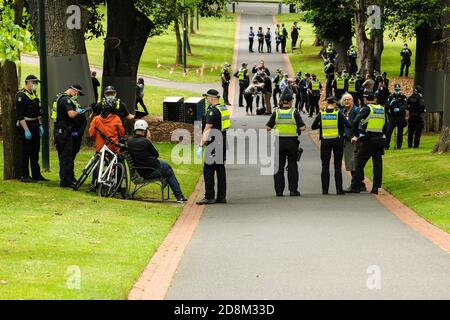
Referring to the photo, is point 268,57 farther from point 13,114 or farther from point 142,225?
point 142,225

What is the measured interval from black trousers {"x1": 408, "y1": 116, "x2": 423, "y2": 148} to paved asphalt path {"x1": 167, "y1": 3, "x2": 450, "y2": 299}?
33.0 ft

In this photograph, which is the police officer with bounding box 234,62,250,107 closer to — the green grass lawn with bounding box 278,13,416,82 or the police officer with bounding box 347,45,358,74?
the police officer with bounding box 347,45,358,74

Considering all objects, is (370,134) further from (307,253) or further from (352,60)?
(352,60)

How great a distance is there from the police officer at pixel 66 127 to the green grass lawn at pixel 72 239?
1.26ft

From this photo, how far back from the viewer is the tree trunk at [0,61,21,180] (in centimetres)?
2080

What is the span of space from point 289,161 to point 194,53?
178 feet

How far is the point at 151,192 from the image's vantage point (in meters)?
20.9

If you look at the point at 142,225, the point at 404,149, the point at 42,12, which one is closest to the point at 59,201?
the point at 142,225

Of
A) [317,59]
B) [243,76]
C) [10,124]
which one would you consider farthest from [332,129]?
[317,59]

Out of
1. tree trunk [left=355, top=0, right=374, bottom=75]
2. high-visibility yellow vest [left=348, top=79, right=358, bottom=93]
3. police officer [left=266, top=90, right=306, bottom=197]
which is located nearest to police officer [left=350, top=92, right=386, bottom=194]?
police officer [left=266, top=90, right=306, bottom=197]

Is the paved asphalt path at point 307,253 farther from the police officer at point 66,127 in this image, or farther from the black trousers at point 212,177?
the police officer at point 66,127

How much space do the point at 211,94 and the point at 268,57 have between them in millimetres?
52216

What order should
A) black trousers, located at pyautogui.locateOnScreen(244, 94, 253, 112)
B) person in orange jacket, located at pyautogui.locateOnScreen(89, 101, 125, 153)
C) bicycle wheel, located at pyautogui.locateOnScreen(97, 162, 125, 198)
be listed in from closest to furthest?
bicycle wheel, located at pyautogui.locateOnScreen(97, 162, 125, 198) → person in orange jacket, located at pyautogui.locateOnScreen(89, 101, 125, 153) → black trousers, located at pyautogui.locateOnScreen(244, 94, 253, 112)

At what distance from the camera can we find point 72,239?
1441 centimetres
